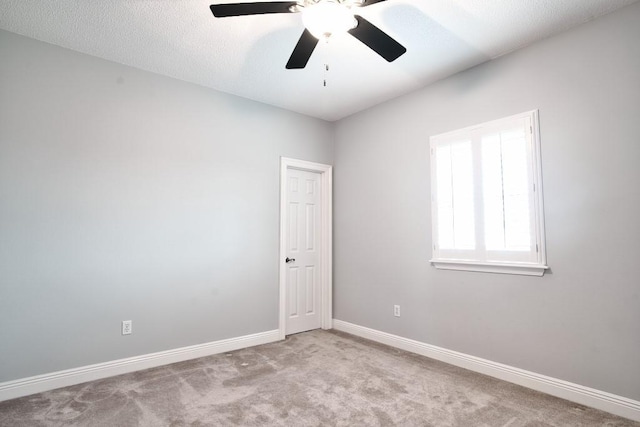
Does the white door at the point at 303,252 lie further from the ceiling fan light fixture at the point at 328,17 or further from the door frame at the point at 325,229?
the ceiling fan light fixture at the point at 328,17

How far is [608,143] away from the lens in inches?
94.1

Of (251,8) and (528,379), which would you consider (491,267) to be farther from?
(251,8)

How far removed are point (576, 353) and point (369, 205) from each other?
7.75 feet

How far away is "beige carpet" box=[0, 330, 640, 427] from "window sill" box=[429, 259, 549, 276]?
0.90 metres

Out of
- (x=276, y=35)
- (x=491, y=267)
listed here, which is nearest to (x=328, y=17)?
(x=276, y=35)

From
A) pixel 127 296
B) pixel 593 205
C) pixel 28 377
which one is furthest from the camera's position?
pixel 127 296

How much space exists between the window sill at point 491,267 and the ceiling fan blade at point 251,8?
8.23ft

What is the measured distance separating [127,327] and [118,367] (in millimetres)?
331

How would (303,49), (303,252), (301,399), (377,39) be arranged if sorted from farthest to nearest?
(303,252), (301,399), (303,49), (377,39)

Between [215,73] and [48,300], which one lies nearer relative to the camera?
[48,300]

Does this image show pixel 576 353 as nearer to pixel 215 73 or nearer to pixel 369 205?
pixel 369 205

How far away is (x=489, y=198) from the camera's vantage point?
2994 mm

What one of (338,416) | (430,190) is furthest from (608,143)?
(338,416)

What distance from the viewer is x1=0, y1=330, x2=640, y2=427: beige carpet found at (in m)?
2.23
